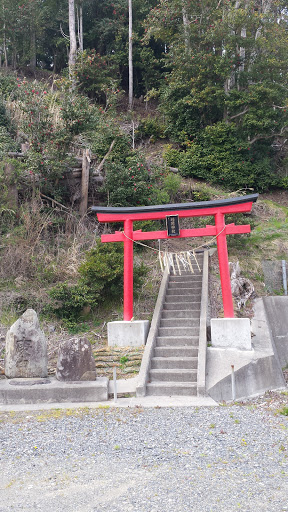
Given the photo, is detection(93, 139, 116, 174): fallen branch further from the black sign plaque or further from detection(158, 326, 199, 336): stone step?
detection(158, 326, 199, 336): stone step

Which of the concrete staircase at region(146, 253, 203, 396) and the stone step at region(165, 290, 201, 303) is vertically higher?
the stone step at region(165, 290, 201, 303)

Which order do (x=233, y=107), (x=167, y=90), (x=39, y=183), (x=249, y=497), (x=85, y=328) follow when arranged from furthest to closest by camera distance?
(x=167, y=90), (x=233, y=107), (x=39, y=183), (x=85, y=328), (x=249, y=497)

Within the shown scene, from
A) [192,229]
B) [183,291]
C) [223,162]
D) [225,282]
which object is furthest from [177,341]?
[223,162]

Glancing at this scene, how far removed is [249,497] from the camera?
3.63 m

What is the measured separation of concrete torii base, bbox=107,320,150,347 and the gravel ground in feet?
7.84

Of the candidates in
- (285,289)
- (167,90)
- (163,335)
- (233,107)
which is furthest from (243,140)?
(163,335)

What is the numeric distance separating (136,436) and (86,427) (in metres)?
0.75

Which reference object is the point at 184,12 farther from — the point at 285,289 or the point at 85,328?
the point at 85,328

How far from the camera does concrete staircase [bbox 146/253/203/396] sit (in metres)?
7.10

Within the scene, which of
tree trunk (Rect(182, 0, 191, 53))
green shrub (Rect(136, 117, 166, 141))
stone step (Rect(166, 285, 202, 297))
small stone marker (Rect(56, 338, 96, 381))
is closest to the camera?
small stone marker (Rect(56, 338, 96, 381))

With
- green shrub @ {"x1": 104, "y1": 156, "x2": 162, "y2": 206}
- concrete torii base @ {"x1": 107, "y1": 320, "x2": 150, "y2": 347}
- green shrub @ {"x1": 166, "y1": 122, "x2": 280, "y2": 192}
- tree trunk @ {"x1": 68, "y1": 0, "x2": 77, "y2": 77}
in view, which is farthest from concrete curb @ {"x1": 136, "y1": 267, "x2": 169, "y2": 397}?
tree trunk @ {"x1": 68, "y1": 0, "x2": 77, "y2": 77}

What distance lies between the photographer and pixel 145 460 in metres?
4.51

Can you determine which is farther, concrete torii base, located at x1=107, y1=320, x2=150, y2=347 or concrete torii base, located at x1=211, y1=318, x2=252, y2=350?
concrete torii base, located at x1=107, y1=320, x2=150, y2=347

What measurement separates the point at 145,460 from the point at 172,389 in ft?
8.31
